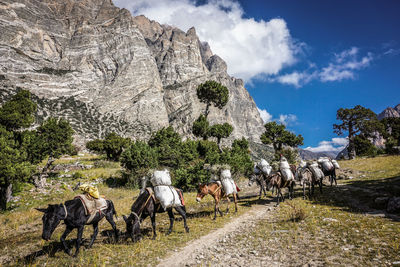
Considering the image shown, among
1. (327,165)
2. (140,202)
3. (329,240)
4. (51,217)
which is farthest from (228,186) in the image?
(327,165)

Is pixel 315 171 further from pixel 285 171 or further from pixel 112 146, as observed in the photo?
pixel 112 146

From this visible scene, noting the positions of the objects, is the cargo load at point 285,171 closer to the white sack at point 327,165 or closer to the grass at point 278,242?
the grass at point 278,242

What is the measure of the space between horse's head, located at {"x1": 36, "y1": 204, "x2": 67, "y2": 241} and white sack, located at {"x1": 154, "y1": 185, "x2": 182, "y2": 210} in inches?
142

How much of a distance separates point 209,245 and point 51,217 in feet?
19.1

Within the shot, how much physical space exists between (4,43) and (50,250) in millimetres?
159055

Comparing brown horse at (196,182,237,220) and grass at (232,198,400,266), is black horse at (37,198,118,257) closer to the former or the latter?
brown horse at (196,182,237,220)

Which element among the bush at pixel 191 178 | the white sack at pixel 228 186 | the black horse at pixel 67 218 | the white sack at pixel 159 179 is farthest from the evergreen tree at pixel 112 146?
the black horse at pixel 67 218

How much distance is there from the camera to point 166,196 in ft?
30.3

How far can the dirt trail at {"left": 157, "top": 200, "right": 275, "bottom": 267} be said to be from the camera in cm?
654

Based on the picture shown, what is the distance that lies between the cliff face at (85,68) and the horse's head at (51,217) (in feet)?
309

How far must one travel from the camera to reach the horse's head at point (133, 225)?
8.34 meters

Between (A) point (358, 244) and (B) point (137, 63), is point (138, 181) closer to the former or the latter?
(A) point (358, 244)

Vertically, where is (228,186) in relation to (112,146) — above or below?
below

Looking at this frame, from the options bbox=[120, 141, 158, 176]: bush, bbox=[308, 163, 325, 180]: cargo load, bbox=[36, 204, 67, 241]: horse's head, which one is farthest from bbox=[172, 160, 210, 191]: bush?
bbox=[36, 204, 67, 241]: horse's head
